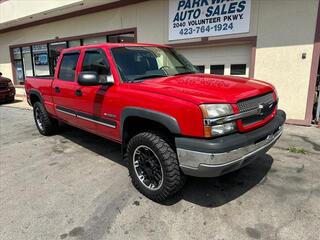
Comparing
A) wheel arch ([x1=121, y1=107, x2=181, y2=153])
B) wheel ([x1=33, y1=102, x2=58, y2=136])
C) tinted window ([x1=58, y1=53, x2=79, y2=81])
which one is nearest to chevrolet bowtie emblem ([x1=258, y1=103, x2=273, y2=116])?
wheel arch ([x1=121, y1=107, x2=181, y2=153])

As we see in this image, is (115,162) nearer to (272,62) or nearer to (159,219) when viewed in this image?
(159,219)

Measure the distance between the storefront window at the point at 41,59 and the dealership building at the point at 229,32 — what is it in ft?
8.06

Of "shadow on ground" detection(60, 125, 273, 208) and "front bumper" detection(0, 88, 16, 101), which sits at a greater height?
"front bumper" detection(0, 88, 16, 101)

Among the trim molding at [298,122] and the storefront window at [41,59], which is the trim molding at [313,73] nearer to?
the trim molding at [298,122]

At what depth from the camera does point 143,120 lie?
10.7 ft

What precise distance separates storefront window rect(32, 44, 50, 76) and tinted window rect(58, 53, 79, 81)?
10.7 metres

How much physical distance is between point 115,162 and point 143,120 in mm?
1533

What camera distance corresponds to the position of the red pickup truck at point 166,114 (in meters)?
2.61

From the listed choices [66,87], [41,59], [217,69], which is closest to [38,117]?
[66,87]

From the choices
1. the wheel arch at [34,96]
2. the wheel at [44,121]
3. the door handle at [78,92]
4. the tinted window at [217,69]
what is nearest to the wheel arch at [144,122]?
the door handle at [78,92]

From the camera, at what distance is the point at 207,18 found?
7969 mm

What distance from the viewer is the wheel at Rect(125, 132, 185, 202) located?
2900 millimetres

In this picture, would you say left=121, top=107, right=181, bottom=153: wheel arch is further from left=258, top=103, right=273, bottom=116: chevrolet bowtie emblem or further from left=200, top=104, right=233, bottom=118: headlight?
left=258, top=103, right=273, bottom=116: chevrolet bowtie emblem

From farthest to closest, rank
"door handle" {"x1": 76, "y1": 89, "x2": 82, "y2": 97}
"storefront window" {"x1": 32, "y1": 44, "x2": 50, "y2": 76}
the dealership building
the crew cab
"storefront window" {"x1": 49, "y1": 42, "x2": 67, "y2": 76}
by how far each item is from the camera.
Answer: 1. "storefront window" {"x1": 32, "y1": 44, "x2": 50, "y2": 76}
2. "storefront window" {"x1": 49, "y1": 42, "x2": 67, "y2": 76}
3. the crew cab
4. the dealership building
5. "door handle" {"x1": 76, "y1": 89, "x2": 82, "y2": 97}
